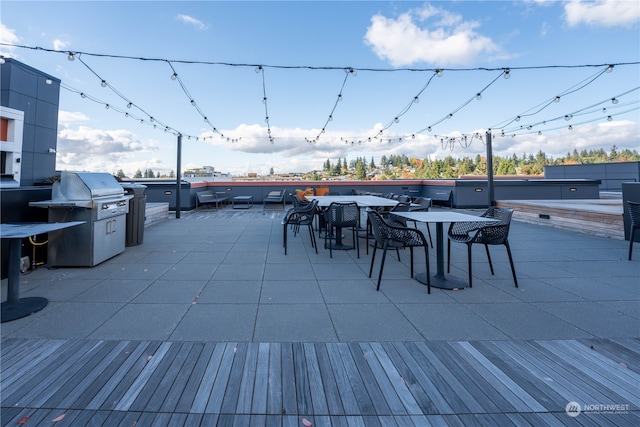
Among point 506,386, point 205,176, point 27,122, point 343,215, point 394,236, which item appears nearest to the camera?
point 506,386

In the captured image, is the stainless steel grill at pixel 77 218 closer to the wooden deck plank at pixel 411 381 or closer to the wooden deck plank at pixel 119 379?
the wooden deck plank at pixel 119 379

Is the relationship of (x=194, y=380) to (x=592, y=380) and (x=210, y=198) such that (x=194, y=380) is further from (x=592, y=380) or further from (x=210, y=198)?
(x=210, y=198)

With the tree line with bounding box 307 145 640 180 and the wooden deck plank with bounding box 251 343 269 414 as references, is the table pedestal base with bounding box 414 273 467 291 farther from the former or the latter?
the tree line with bounding box 307 145 640 180

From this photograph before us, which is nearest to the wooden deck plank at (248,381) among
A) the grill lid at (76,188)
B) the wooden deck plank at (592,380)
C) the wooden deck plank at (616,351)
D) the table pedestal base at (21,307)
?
the wooden deck plank at (592,380)

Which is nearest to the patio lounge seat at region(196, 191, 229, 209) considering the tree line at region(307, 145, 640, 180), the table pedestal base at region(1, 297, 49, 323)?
the table pedestal base at region(1, 297, 49, 323)

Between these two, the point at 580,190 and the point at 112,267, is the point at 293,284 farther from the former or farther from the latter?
the point at 580,190

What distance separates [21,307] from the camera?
2219 mm

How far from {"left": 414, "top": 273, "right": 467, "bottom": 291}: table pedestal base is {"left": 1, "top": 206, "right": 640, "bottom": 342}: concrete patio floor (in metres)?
0.10

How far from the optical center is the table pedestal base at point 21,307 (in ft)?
6.80

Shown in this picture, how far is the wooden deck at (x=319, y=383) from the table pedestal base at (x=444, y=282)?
0.96 meters

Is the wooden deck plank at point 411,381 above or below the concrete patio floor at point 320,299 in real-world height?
below

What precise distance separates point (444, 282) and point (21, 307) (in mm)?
3713

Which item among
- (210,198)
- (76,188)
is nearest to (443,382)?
(76,188)

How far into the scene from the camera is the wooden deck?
1193mm
